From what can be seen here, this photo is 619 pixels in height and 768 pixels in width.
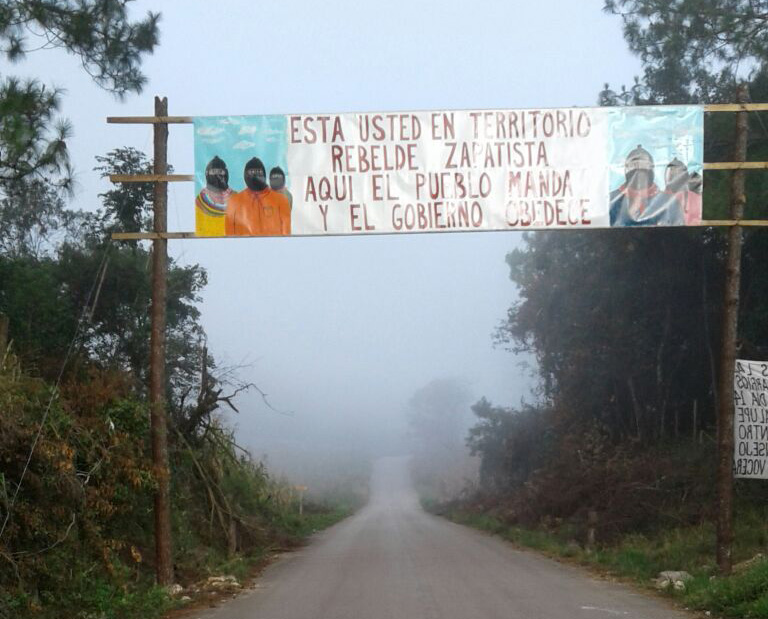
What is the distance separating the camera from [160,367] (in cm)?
1436

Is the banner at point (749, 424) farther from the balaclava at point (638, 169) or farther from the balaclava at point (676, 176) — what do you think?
the balaclava at point (638, 169)

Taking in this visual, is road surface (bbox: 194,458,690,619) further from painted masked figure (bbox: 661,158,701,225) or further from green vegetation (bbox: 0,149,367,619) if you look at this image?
painted masked figure (bbox: 661,158,701,225)

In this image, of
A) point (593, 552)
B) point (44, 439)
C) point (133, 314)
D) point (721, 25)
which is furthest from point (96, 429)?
point (721, 25)

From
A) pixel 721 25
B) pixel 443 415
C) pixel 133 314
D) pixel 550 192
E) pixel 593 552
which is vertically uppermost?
pixel 721 25

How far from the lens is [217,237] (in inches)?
561

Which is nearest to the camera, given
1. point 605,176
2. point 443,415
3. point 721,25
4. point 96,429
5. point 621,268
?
point 96,429

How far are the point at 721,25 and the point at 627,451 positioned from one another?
549 inches

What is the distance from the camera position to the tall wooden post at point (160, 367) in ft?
46.5

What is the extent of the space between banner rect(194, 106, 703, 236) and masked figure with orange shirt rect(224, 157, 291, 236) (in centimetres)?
1

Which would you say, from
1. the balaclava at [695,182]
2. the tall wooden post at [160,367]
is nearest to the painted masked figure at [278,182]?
the tall wooden post at [160,367]

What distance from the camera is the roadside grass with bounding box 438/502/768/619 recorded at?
459 inches

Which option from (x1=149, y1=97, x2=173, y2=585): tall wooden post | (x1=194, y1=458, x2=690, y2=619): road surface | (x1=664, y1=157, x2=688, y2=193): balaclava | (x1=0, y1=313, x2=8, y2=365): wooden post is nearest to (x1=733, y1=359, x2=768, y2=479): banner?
(x1=194, y1=458, x2=690, y2=619): road surface

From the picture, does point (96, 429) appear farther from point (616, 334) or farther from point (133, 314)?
point (616, 334)

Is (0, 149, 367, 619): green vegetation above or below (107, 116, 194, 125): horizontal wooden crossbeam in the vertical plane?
below
